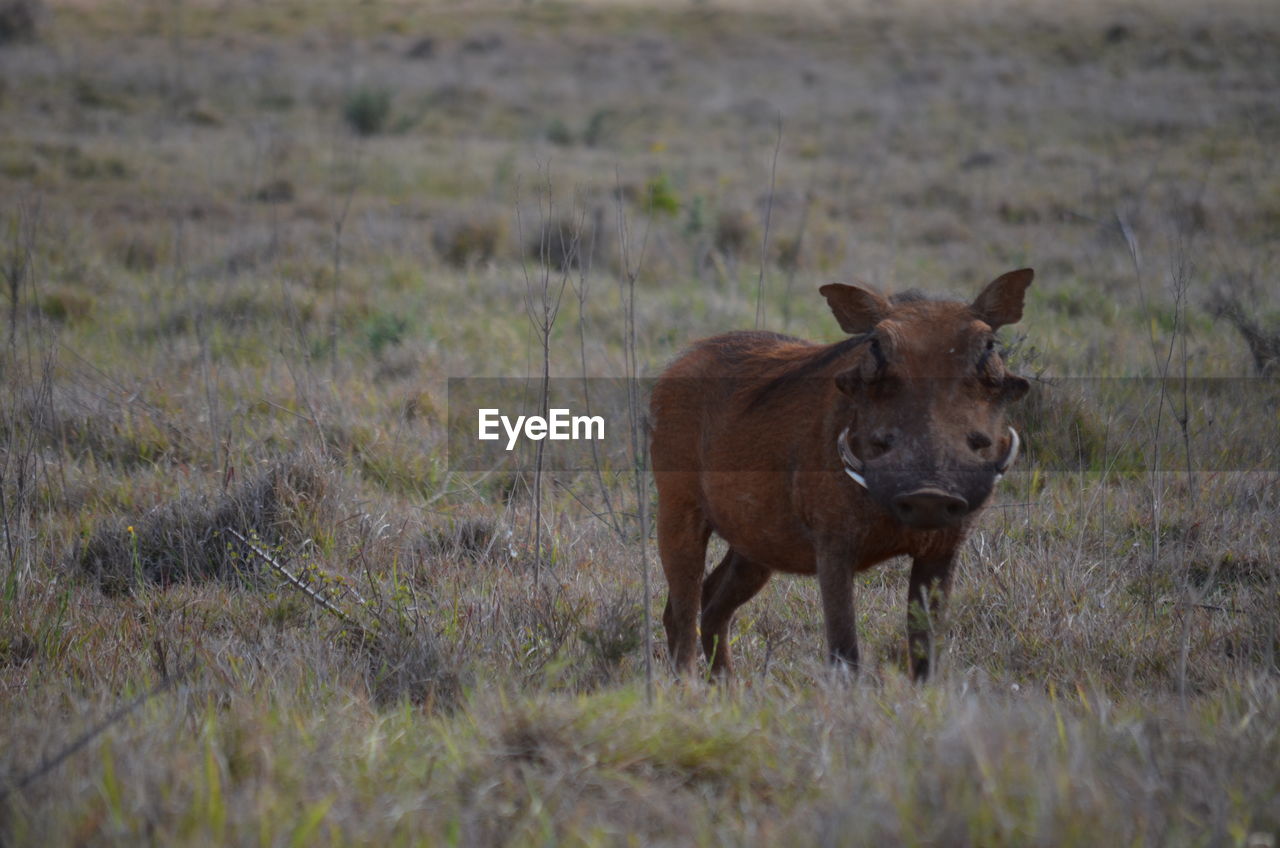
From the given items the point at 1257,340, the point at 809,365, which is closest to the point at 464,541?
the point at 809,365

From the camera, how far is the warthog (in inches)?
119

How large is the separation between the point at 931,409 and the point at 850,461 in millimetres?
252

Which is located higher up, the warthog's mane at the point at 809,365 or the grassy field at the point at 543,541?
the warthog's mane at the point at 809,365

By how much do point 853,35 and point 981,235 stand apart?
1193 inches

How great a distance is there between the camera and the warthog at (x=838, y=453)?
3.01 m

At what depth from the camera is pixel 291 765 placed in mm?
2602

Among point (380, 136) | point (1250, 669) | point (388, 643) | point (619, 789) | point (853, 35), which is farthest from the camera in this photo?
point (853, 35)

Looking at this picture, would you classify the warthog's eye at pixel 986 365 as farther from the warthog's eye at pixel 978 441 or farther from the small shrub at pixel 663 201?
the small shrub at pixel 663 201

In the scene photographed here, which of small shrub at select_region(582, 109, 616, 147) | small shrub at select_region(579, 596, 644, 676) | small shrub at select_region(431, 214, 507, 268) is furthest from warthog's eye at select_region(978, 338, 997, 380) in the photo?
small shrub at select_region(582, 109, 616, 147)

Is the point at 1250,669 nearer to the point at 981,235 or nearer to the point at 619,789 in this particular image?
the point at 619,789

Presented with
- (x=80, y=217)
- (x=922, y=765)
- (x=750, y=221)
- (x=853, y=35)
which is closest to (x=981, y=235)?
(x=750, y=221)

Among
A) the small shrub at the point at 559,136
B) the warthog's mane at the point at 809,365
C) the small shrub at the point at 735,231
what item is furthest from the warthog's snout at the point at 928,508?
the small shrub at the point at 559,136

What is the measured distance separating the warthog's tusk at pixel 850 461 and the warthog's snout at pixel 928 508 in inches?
6.1

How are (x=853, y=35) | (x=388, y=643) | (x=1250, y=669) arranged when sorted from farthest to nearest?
1. (x=853, y=35)
2. (x=388, y=643)
3. (x=1250, y=669)
